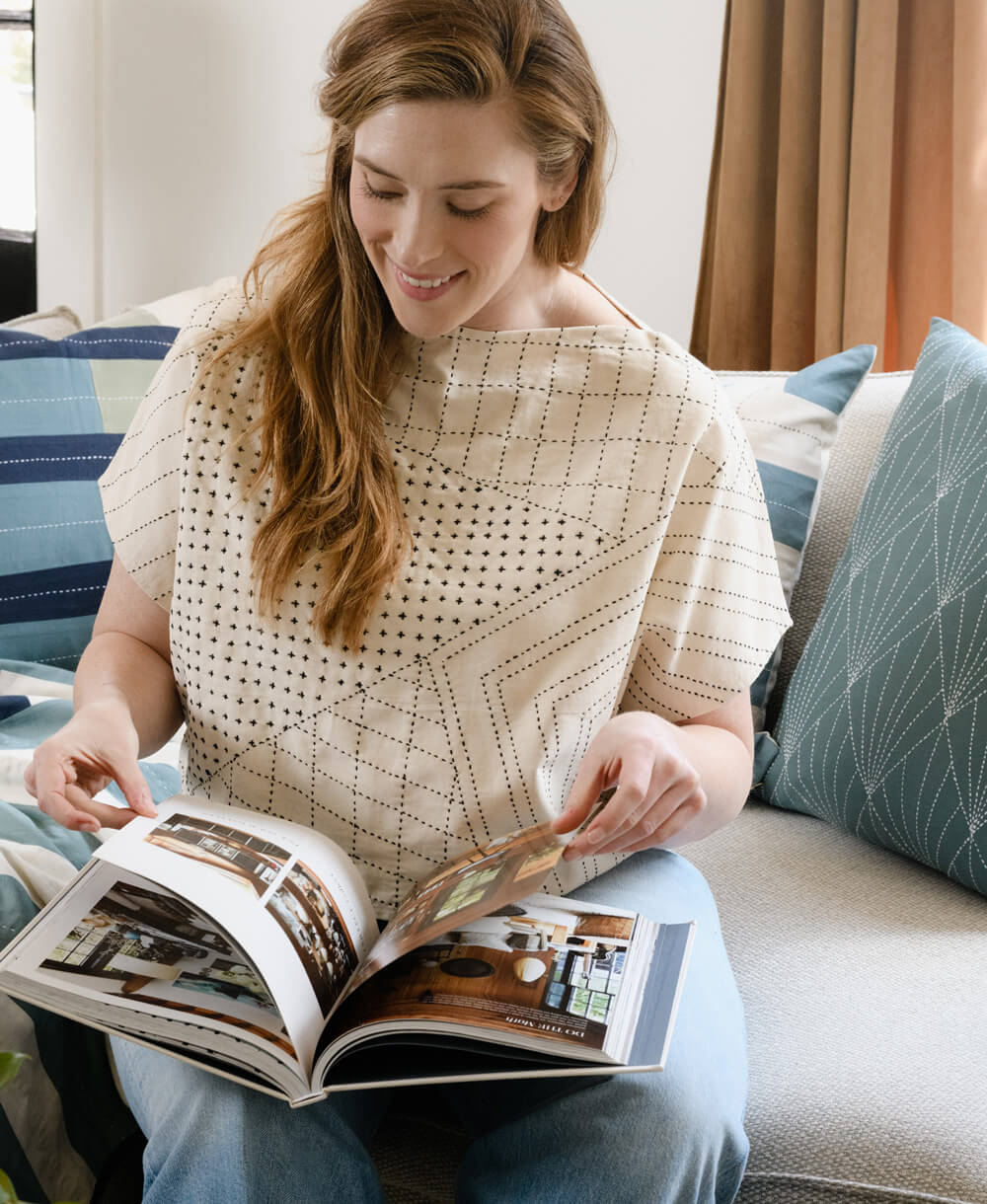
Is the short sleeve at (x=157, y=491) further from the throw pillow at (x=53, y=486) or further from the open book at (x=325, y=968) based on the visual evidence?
the throw pillow at (x=53, y=486)

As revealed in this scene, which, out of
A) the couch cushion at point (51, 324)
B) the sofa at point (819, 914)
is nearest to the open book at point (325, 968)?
the sofa at point (819, 914)

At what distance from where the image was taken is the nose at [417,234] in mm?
899

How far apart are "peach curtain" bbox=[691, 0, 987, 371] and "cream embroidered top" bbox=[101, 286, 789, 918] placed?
0.89 metres

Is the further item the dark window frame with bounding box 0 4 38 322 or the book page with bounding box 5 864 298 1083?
the dark window frame with bounding box 0 4 38 322

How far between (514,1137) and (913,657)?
596 millimetres

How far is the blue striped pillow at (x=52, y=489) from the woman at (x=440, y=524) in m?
0.41

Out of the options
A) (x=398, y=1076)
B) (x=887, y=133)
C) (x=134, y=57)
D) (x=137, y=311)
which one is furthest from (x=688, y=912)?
(x=134, y=57)

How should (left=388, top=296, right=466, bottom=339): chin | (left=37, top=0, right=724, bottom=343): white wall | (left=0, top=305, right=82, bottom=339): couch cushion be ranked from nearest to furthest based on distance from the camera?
(left=388, top=296, right=466, bottom=339): chin
(left=0, top=305, right=82, bottom=339): couch cushion
(left=37, top=0, right=724, bottom=343): white wall

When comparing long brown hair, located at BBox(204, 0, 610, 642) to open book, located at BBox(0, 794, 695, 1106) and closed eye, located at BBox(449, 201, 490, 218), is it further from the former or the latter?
open book, located at BBox(0, 794, 695, 1106)

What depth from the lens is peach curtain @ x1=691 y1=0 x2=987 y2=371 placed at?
1.71 m

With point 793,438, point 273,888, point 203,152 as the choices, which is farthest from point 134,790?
point 203,152

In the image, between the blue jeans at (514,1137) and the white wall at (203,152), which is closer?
the blue jeans at (514,1137)

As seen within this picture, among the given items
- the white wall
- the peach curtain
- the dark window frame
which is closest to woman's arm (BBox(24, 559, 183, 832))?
the peach curtain

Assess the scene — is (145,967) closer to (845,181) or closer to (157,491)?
(157,491)
